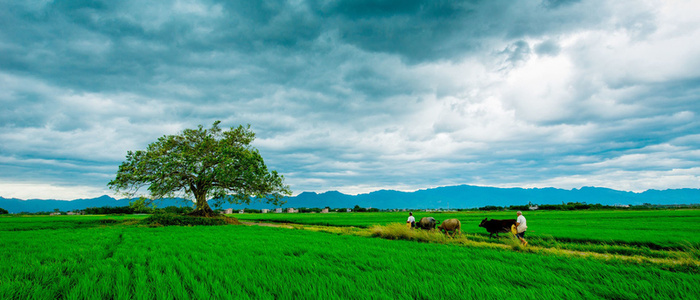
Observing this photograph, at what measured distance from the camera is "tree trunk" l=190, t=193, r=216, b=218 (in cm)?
3341

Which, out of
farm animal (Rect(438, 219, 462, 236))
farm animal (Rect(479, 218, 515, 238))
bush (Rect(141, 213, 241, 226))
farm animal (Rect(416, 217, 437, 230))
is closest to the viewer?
farm animal (Rect(479, 218, 515, 238))

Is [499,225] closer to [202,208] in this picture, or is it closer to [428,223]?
[428,223]

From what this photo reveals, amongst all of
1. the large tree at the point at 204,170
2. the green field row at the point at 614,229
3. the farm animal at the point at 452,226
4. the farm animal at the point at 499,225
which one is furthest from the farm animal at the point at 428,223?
the large tree at the point at 204,170

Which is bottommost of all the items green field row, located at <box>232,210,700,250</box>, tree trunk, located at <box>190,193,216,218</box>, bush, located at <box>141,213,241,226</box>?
green field row, located at <box>232,210,700,250</box>

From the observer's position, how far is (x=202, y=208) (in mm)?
33688

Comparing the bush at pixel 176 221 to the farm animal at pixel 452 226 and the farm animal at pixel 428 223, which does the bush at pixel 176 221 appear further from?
the farm animal at pixel 452 226

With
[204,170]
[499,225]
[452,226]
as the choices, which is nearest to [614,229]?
[499,225]

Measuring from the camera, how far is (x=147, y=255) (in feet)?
29.3

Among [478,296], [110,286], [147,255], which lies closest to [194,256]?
[147,255]

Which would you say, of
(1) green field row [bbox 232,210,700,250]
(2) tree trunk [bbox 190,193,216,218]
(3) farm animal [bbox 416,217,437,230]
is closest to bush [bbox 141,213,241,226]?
(2) tree trunk [bbox 190,193,216,218]

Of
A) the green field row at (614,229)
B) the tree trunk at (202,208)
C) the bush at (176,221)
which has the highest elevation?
the tree trunk at (202,208)

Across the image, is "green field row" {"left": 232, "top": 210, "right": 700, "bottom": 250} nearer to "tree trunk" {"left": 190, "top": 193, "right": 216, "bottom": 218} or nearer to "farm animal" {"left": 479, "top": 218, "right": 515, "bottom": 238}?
"farm animal" {"left": 479, "top": 218, "right": 515, "bottom": 238}

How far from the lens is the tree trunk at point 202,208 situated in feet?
110

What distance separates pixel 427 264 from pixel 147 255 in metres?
8.76
